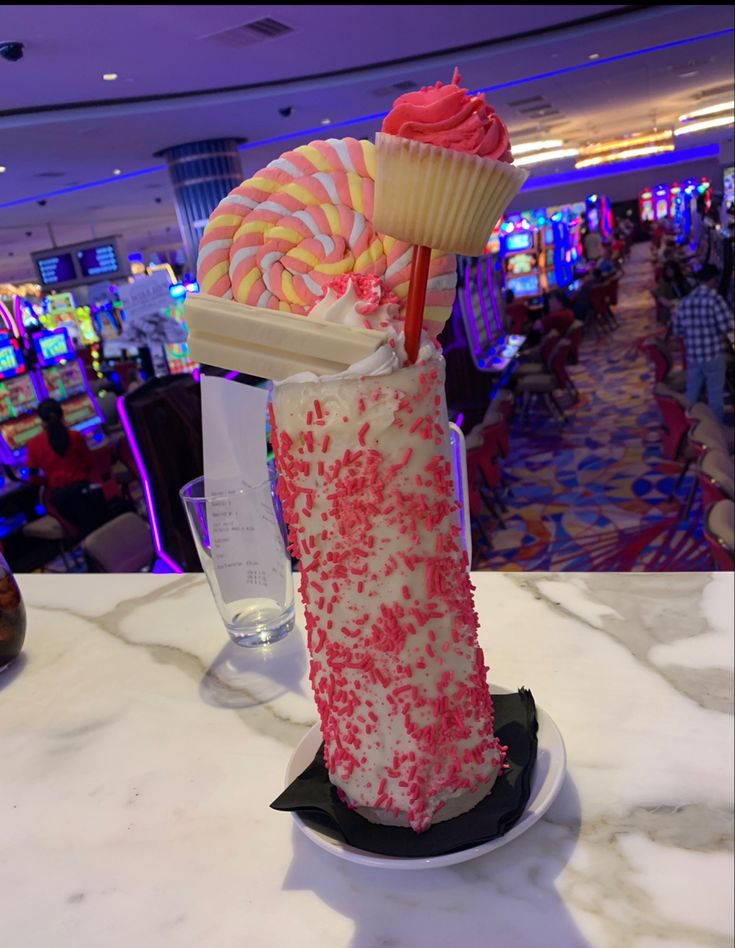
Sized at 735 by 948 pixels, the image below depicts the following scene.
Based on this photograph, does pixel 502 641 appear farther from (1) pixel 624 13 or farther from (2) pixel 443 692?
(1) pixel 624 13

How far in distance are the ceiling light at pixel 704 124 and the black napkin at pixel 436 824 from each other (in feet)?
53.9

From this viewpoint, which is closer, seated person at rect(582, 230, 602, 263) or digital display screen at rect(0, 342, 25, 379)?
digital display screen at rect(0, 342, 25, 379)

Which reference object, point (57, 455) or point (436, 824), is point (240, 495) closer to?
point (436, 824)

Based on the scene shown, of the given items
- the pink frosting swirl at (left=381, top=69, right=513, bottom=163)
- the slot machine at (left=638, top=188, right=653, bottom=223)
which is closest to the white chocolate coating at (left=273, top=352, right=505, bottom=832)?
the pink frosting swirl at (left=381, top=69, right=513, bottom=163)

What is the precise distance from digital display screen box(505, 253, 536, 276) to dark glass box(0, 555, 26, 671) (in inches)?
387

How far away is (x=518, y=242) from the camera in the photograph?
10203 mm

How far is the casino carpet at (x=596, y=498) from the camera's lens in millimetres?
3801

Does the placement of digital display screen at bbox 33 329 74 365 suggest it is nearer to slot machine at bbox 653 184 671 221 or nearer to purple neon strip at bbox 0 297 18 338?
purple neon strip at bbox 0 297 18 338

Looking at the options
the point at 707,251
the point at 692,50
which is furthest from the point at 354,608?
the point at 707,251

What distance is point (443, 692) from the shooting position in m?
0.61

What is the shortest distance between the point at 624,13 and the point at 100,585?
6286 millimetres

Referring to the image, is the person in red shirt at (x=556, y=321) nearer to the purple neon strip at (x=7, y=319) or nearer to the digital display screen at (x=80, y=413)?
the digital display screen at (x=80, y=413)

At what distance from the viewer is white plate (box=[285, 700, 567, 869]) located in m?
0.59

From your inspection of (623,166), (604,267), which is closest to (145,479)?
(604,267)
